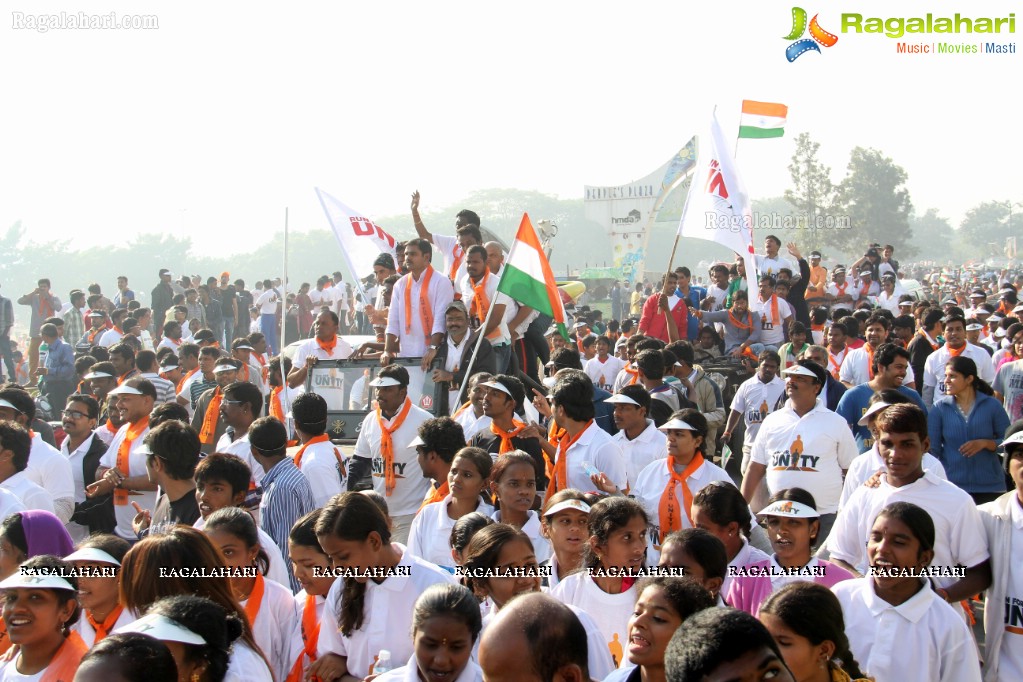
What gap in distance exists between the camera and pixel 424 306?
9711 millimetres

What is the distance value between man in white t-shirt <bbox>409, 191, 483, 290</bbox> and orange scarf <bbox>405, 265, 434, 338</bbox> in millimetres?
371

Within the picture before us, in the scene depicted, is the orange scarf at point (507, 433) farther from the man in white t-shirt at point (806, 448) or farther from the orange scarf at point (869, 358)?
the orange scarf at point (869, 358)

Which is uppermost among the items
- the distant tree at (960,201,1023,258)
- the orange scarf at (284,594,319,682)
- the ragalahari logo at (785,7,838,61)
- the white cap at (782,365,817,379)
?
the distant tree at (960,201,1023,258)

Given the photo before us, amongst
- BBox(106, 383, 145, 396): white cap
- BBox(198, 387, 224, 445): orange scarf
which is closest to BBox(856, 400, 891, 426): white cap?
BBox(106, 383, 145, 396): white cap

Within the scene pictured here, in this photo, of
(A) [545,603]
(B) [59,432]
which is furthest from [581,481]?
(B) [59,432]

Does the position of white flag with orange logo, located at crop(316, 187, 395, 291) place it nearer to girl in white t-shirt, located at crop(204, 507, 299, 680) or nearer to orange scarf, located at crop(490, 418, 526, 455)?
orange scarf, located at crop(490, 418, 526, 455)

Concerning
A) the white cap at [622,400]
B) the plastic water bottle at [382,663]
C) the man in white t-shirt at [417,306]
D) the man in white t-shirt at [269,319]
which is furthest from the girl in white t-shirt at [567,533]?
the man in white t-shirt at [269,319]

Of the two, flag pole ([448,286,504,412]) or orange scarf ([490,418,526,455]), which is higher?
flag pole ([448,286,504,412])

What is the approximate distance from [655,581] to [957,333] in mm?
7994

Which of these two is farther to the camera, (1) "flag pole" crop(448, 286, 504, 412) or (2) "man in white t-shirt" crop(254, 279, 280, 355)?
(2) "man in white t-shirt" crop(254, 279, 280, 355)

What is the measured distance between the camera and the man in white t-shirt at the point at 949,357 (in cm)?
1053

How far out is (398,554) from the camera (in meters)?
4.57

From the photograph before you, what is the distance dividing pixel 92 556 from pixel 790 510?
3134 millimetres

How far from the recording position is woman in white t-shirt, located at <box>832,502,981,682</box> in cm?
412
